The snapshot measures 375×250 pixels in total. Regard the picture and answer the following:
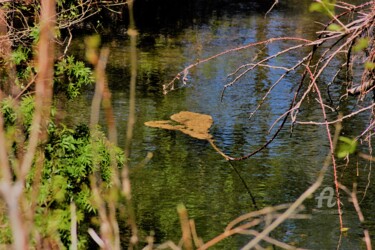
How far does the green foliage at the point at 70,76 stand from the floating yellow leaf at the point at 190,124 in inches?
106

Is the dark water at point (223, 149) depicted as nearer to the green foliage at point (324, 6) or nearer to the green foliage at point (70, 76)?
the green foliage at point (70, 76)

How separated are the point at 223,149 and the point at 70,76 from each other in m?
2.54

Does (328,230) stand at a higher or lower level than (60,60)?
lower

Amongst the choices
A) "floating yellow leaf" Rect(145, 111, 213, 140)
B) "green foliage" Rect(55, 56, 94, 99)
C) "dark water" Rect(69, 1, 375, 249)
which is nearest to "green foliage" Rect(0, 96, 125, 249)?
"green foliage" Rect(55, 56, 94, 99)

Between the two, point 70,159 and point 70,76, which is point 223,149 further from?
point 70,159

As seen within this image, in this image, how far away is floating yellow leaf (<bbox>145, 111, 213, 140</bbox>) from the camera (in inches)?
267

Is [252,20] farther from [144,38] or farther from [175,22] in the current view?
[144,38]

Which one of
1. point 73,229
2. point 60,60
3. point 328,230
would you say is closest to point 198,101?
point 328,230

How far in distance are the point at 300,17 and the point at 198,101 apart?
560cm

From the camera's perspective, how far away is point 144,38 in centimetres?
1150

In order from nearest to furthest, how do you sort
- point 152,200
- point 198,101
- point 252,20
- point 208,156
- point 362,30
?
point 362,30
point 152,200
point 208,156
point 198,101
point 252,20

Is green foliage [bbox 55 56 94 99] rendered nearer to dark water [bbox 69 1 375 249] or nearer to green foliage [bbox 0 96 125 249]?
green foliage [bbox 0 96 125 249]

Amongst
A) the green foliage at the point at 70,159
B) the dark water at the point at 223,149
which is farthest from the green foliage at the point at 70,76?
the dark water at the point at 223,149

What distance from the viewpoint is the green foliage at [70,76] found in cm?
394
